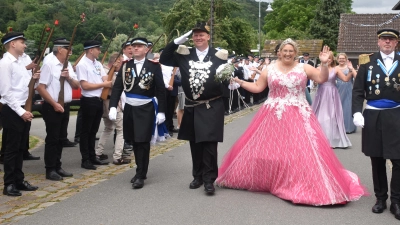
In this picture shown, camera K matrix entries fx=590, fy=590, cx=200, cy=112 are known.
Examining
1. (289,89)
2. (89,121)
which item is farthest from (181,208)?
(89,121)

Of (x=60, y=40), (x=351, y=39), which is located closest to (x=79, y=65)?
(x=60, y=40)

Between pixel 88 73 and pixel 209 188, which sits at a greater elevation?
pixel 88 73

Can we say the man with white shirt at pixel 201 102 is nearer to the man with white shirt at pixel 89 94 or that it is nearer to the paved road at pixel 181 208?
the paved road at pixel 181 208

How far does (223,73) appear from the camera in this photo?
25.0 ft

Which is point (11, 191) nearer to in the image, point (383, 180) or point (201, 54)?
point (201, 54)

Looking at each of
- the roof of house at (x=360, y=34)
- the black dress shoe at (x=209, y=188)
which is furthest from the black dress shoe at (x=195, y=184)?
the roof of house at (x=360, y=34)

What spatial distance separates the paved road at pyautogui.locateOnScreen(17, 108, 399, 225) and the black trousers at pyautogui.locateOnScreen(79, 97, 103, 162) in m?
1.27

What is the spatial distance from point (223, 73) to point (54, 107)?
8.36 feet

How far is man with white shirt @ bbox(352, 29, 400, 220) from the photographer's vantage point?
21.7 feet

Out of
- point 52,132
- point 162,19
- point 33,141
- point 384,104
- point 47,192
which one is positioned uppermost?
point 162,19

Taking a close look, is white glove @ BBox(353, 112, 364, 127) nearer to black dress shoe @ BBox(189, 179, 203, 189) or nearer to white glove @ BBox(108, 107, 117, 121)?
black dress shoe @ BBox(189, 179, 203, 189)

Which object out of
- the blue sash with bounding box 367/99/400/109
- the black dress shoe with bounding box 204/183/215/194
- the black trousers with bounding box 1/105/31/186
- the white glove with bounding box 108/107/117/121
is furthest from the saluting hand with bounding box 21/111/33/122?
the blue sash with bounding box 367/99/400/109

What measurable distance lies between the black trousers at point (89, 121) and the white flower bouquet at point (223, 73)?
107 inches

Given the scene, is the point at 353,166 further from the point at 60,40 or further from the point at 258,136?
the point at 60,40
